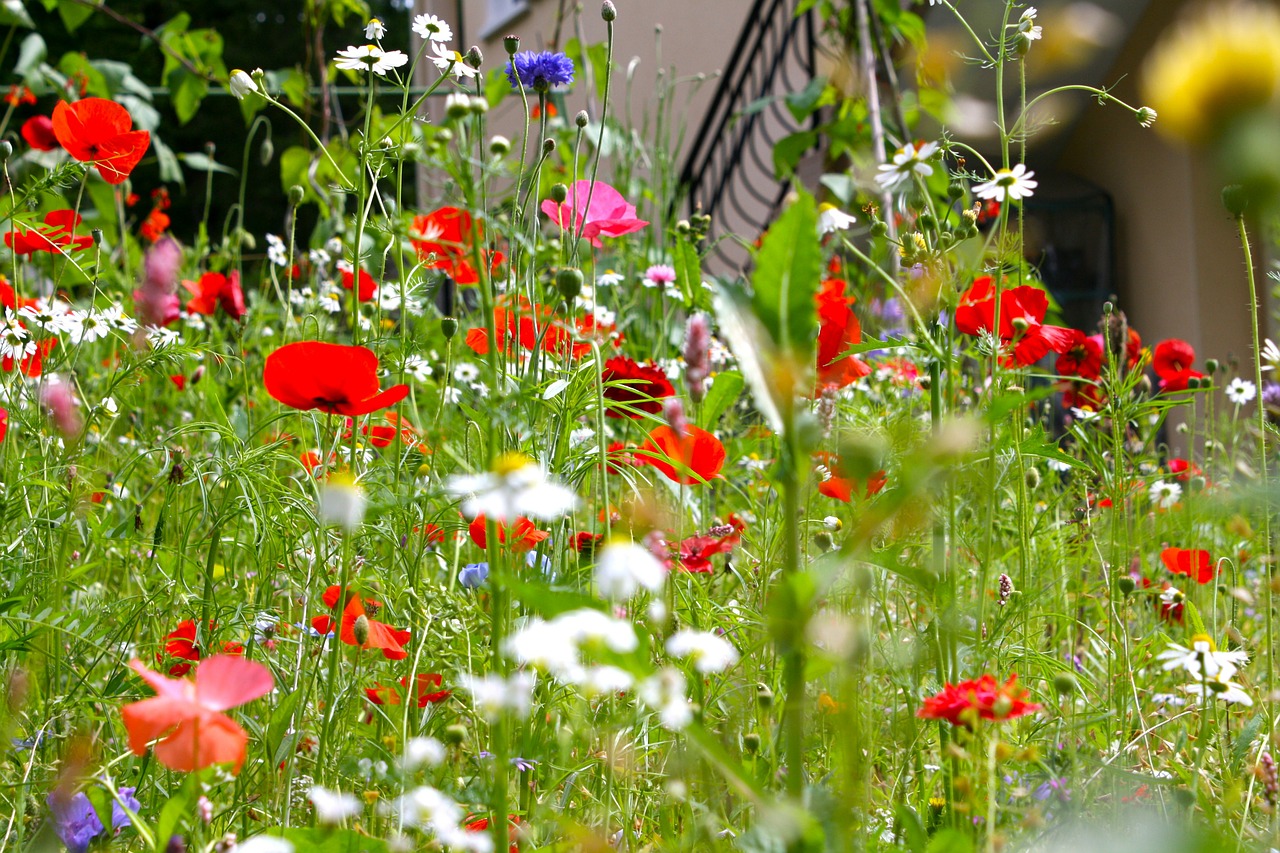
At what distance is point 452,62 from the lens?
0.92 metres

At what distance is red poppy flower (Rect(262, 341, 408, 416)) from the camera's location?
0.72 metres

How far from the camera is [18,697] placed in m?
0.73

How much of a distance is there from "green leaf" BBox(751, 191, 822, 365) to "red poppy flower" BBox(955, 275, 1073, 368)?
0.53 metres

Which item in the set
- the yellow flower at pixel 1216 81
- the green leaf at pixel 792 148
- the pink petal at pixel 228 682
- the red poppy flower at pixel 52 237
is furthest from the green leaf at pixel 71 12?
the yellow flower at pixel 1216 81

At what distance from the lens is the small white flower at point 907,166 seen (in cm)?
74

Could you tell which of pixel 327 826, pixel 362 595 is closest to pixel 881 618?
pixel 362 595

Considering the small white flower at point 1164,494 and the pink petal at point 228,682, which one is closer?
the pink petal at point 228,682

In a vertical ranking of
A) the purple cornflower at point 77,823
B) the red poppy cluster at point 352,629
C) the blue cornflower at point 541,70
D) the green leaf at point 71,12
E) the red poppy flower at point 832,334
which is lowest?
the purple cornflower at point 77,823

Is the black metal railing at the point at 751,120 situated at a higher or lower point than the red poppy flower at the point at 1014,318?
higher

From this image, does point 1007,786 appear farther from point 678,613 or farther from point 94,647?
point 94,647

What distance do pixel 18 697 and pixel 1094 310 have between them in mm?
4868

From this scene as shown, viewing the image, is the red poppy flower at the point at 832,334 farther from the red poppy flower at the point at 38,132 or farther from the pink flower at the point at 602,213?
the red poppy flower at the point at 38,132

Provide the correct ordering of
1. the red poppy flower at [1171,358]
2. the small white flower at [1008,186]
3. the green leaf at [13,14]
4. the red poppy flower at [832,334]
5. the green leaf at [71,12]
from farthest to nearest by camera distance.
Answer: the green leaf at [71,12]
the green leaf at [13,14]
the red poppy flower at [1171,358]
the red poppy flower at [832,334]
the small white flower at [1008,186]

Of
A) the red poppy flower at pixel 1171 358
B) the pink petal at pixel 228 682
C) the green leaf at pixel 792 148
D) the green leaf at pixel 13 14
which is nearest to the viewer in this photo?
the pink petal at pixel 228 682
